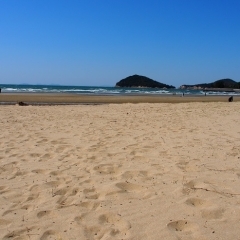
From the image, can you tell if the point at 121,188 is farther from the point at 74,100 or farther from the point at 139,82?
the point at 139,82

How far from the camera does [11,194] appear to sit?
366cm

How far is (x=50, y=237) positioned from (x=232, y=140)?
191 inches

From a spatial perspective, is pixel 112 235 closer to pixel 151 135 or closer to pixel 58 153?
pixel 58 153

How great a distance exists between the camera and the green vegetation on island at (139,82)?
5384 inches

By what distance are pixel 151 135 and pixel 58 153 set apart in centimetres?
265

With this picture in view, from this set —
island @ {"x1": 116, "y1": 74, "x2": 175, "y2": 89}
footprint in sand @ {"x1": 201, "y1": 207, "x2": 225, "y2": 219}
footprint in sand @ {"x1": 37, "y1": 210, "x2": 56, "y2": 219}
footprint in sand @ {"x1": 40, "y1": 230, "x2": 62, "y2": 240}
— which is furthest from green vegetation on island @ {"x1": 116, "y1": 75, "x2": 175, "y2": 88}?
footprint in sand @ {"x1": 40, "y1": 230, "x2": 62, "y2": 240}

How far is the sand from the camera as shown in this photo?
2809 mm

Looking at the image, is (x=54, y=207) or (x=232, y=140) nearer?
(x=54, y=207)

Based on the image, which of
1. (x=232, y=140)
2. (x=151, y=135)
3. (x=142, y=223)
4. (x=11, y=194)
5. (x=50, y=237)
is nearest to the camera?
(x=50, y=237)

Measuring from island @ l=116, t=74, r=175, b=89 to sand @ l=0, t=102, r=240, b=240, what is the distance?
13066cm

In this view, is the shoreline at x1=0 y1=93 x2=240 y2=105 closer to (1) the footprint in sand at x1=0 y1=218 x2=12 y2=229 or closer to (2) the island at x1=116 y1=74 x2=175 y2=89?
(1) the footprint in sand at x1=0 y1=218 x2=12 y2=229

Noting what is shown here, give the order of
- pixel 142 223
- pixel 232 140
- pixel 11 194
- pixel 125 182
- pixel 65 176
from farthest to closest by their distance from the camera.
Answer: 1. pixel 232 140
2. pixel 65 176
3. pixel 125 182
4. pixel 11 194
5. pixel 142 223

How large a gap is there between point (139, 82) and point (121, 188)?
138m

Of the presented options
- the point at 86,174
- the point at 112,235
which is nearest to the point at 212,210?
the point at 112,235
